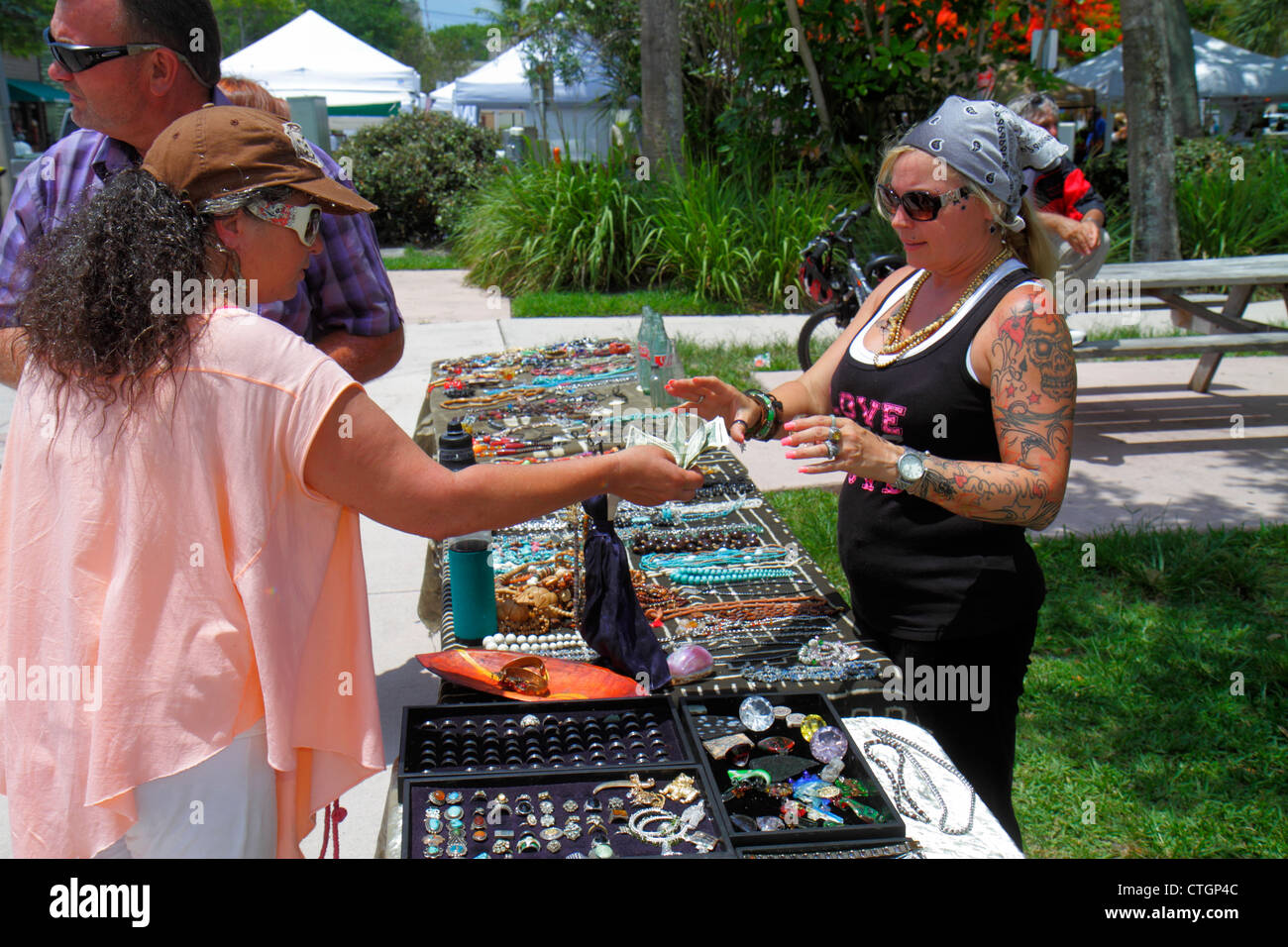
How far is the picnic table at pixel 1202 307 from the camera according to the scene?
7168mm

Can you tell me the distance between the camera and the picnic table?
23.5 ft

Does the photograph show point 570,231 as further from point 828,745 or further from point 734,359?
point 828,745

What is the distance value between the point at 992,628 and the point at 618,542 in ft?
3.02

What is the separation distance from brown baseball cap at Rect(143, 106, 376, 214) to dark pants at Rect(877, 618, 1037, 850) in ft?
5.76

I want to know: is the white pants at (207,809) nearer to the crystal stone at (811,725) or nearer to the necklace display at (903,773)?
the crystal stone at (811,725)

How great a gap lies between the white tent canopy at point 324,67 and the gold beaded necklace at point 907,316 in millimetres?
23599

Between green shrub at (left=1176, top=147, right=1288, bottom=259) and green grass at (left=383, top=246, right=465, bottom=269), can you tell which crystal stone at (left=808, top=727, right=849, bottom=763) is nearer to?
green shrub at (left=1176, top=147, right=1288, bottom=259)

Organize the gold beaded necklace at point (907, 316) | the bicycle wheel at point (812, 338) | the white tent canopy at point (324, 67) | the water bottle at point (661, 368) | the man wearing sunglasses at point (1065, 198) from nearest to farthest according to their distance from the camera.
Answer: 1. the gold beaded necklace at point (907, 316)
2. the water bottle at point (661, 368)
3. the man wearing sunglasses at point (1065, 198)
4. the bicycle wheel at point (812, 338)
5. the white tent canopy at point (324, 67)

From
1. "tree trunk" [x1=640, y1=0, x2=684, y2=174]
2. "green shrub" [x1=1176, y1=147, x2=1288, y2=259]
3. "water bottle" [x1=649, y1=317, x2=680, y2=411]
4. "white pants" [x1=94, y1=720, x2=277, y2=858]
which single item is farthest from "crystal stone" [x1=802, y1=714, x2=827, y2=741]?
"green shrub" [x1=1176, y1=147, x2=1288, y2=259]

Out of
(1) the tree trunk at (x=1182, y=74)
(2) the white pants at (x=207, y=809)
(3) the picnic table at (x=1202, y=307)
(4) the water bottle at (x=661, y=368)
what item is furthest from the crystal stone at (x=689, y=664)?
(1) the tree trunk at (x=1182, y=74)

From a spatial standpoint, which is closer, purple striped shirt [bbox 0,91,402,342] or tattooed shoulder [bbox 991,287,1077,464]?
tattooed shoulder [bbox 991,287,1077,464]

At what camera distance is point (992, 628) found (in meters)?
2.47

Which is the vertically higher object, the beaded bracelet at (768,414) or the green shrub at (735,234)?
the green shrub at (735,234)
